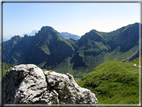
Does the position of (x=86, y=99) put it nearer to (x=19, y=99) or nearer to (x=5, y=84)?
(x=19, y=99)

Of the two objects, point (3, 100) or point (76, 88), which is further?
point (76, 88)

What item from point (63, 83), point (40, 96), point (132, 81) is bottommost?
point (132, 81)

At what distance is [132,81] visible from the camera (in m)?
39.2

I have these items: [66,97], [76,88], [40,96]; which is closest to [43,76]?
[40,96]

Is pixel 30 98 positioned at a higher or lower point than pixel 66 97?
higher

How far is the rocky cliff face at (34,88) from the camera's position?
45.8ft

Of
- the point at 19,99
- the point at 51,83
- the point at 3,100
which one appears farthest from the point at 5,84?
the point at 51,83

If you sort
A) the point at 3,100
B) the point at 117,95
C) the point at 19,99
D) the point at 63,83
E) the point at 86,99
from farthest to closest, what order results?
the point at 117,95, the point at 86,99, the point at 63,83, the point at 3,100, the point at 19,99

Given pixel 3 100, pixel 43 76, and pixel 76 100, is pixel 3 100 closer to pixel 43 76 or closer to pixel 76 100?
pixel 43 76

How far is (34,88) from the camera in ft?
47.9

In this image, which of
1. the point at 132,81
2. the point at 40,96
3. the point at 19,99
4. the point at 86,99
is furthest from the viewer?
the point at 132,81

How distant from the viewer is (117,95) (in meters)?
35.0

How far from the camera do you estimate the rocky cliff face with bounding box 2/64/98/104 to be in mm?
13961

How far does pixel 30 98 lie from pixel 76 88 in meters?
9.05
